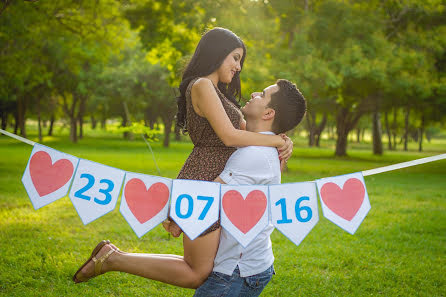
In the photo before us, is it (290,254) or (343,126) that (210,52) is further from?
(343,126)

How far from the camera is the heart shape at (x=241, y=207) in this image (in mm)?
2471

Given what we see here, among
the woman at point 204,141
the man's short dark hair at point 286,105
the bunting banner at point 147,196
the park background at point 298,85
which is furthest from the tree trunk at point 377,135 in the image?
the bunting banner at point 147,196

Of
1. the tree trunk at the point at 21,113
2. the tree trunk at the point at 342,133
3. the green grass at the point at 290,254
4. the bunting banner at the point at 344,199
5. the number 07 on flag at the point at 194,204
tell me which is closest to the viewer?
the number 07 on flag at the point at 194,204

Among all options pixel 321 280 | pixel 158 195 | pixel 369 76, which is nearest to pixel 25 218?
pixel 321 280

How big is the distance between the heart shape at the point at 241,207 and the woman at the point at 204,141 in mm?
146

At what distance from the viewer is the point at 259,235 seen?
8.59 ft

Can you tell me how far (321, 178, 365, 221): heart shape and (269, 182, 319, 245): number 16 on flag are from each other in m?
0.10

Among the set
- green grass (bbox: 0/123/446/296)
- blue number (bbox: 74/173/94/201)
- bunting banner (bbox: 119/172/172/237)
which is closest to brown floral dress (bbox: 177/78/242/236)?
bunting banner (bbox: 119/172/172/237)

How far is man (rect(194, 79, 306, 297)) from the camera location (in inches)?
101

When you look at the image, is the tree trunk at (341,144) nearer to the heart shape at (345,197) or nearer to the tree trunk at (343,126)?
the tree trunk at (343,126)

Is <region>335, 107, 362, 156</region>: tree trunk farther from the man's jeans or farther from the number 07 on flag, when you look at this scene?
the number 07 on flag

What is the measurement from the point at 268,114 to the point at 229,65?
1.36 feet

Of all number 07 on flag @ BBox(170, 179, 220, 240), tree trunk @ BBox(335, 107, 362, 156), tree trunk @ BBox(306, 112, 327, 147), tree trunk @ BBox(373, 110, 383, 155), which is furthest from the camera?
tree trunk @ BBox(373, 110, 383, 155)

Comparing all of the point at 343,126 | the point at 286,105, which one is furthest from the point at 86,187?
the point at 343,126
